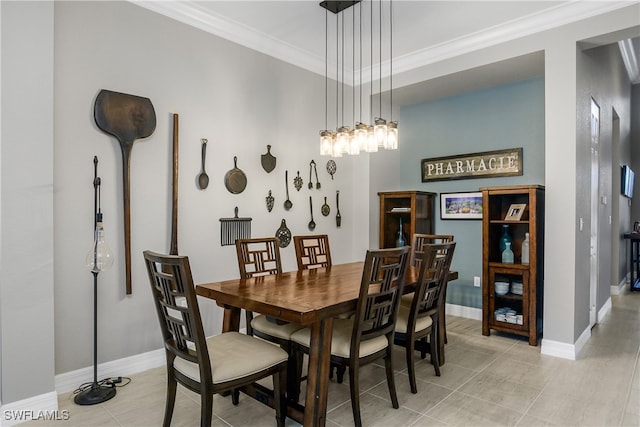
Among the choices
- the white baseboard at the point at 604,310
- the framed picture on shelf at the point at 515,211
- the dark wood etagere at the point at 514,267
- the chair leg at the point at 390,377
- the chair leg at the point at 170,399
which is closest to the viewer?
the chair leg at the point at 170,399

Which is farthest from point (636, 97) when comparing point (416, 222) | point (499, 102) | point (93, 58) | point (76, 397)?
point (76, 397)

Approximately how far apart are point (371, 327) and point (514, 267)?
6.62 ft

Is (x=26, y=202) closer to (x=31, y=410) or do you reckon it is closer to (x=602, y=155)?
(x=31, y=410)

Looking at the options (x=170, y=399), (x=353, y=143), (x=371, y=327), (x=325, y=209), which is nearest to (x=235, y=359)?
(x=170, y=399)

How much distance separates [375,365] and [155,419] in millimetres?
1575

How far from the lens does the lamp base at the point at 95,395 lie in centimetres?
239

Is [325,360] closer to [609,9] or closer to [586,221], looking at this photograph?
[586,221]

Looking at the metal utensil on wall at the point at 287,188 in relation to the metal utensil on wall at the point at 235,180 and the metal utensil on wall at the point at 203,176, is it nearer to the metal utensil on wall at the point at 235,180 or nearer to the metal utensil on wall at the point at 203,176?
the metal utensil on wall at the point at 235,180

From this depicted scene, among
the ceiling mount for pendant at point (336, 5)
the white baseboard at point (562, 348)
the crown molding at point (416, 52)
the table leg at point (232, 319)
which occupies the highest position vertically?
the ceiling mount for pendant at point (336, 5)

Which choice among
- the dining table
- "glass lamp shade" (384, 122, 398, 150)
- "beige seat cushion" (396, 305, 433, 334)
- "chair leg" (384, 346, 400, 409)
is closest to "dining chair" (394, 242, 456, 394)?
"beige seat cushion" (396, 305, 433, 334)

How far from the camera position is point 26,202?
2217 mm

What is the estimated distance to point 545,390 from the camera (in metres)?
2.57

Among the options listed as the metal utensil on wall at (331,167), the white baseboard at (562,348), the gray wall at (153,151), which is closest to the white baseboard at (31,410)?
the gray wall at (153,151)

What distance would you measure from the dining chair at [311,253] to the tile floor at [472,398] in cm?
93
